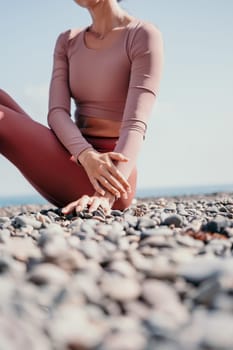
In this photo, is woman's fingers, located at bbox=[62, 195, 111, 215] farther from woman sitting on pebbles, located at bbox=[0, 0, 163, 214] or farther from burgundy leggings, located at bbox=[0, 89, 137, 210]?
burgundy leggings, located at bbox=[0, 89, 137, 210]

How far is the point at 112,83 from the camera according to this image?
316 centimetres

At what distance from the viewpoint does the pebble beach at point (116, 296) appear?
0.87m

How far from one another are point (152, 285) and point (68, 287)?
0.63 ft

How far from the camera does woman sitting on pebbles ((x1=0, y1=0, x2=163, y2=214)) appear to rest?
9.64 feet

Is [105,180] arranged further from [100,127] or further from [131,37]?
[131,37]

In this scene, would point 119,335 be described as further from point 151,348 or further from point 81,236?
point 81,236

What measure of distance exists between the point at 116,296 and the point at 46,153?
2.19 m

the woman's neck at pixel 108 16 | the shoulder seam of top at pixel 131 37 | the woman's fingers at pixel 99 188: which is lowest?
the woman's fingers at pixel 99 188

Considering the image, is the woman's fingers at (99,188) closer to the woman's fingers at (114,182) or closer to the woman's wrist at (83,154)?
the woman's fingers at (114,182)

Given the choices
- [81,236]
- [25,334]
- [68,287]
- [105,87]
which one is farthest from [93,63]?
[25,334]

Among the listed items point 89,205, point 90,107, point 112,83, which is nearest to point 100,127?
point 90,107

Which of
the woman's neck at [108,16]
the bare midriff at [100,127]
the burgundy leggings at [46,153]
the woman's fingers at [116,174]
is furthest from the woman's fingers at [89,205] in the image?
the woman's neck at [108,16]

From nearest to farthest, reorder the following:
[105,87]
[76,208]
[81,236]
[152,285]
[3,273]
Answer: [152,285]
[3,273]
[81,236]
[76,208]
[105,87]

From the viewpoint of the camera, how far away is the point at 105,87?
3176 millimetres
